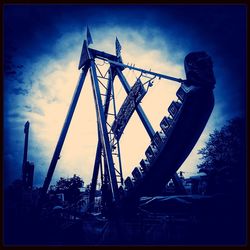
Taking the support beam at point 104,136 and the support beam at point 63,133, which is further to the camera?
the support beam at point 63,133

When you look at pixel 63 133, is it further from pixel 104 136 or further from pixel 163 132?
pixel 163 132

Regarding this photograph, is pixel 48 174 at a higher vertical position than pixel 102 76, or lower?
lower

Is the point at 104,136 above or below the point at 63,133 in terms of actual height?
below

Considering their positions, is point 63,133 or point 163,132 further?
point 63,133

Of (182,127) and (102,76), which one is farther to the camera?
(102,76)

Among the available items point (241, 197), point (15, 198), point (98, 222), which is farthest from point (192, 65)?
point (15, 198)

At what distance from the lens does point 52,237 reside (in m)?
11.2

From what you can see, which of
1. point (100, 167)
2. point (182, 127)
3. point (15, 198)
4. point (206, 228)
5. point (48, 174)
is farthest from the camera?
point (100, 167)

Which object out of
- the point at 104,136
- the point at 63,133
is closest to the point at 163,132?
the point at 104,136

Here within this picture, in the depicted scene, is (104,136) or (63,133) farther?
(63,133)

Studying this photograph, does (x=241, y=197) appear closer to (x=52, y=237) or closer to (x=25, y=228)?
(x=52, y=237)

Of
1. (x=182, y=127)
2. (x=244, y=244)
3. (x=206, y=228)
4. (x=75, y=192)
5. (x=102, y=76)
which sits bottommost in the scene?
(x=75, y=192)

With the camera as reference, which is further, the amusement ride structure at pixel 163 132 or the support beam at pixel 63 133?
the support beam at pixel 63 133

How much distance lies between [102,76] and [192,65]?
918 centimetres
